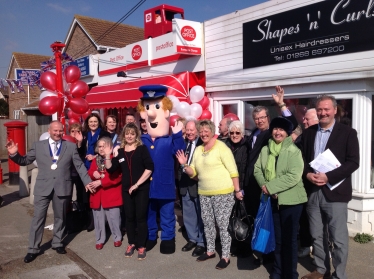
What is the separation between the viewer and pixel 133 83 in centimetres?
938

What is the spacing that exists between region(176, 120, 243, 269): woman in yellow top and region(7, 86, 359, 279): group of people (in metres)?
0.01

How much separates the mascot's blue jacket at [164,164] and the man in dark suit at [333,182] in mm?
1759

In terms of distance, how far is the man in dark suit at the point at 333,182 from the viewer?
3.46 meters

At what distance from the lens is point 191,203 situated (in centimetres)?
481

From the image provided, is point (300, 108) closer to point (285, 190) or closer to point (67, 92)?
point (285, 190)

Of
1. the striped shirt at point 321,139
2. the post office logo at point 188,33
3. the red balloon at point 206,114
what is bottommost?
the striped shirt at point 321,139

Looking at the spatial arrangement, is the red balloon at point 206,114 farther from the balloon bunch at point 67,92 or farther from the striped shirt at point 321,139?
the striped shirt at point 321,139

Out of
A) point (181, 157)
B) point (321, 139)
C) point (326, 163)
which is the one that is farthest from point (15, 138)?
point (326, 163)

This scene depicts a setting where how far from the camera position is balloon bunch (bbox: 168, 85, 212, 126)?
19.7ft

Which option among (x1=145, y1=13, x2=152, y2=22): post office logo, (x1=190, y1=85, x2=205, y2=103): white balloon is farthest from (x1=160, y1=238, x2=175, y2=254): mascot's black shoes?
(x1=145, y1=13, x2=152, y2=22): post office logo

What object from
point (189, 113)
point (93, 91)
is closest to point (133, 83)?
point (93, 91)

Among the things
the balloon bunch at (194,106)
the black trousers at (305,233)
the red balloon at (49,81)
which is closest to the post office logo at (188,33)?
the balloon bunch at (194,106)

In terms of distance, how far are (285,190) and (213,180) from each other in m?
0.90

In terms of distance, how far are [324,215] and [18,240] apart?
4.37 metres
